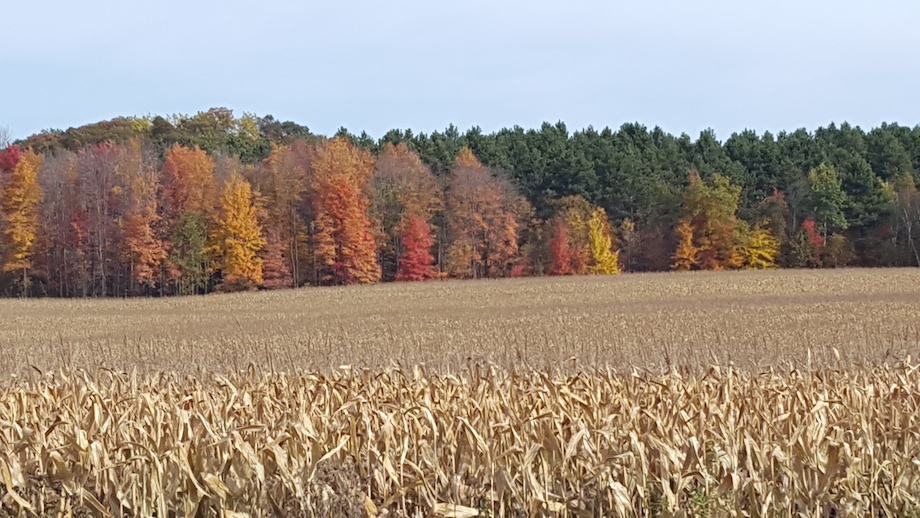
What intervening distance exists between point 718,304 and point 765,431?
29.5 m

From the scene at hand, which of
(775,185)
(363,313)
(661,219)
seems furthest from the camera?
(775,185)

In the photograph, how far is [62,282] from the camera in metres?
67.8

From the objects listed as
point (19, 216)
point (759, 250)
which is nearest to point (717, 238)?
point (759, 250)

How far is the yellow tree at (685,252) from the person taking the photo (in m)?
74.2

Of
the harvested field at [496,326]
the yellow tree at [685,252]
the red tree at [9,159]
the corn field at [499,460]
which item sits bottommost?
the harvested field at [496,326]

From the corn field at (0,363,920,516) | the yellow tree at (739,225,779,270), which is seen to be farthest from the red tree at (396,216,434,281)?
the corn field at (0,363,920,516)

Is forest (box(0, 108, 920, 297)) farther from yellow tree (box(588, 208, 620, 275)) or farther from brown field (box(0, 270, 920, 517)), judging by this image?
brown field (box(0, 270, 920, 517))

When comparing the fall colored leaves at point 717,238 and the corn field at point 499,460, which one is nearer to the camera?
the corn field at point 499,460

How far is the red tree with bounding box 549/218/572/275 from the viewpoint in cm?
7375

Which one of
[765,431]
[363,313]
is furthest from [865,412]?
[363,313]

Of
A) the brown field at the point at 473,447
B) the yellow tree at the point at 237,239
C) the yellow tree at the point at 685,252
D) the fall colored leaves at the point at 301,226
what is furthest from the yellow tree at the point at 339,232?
the brown field at the point at 473,447

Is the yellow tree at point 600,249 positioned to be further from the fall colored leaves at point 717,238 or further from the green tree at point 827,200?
the green tree at point 827,200

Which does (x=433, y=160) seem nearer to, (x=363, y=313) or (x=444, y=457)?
(x=363, y=313)

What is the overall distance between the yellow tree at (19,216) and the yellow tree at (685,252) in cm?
4783
